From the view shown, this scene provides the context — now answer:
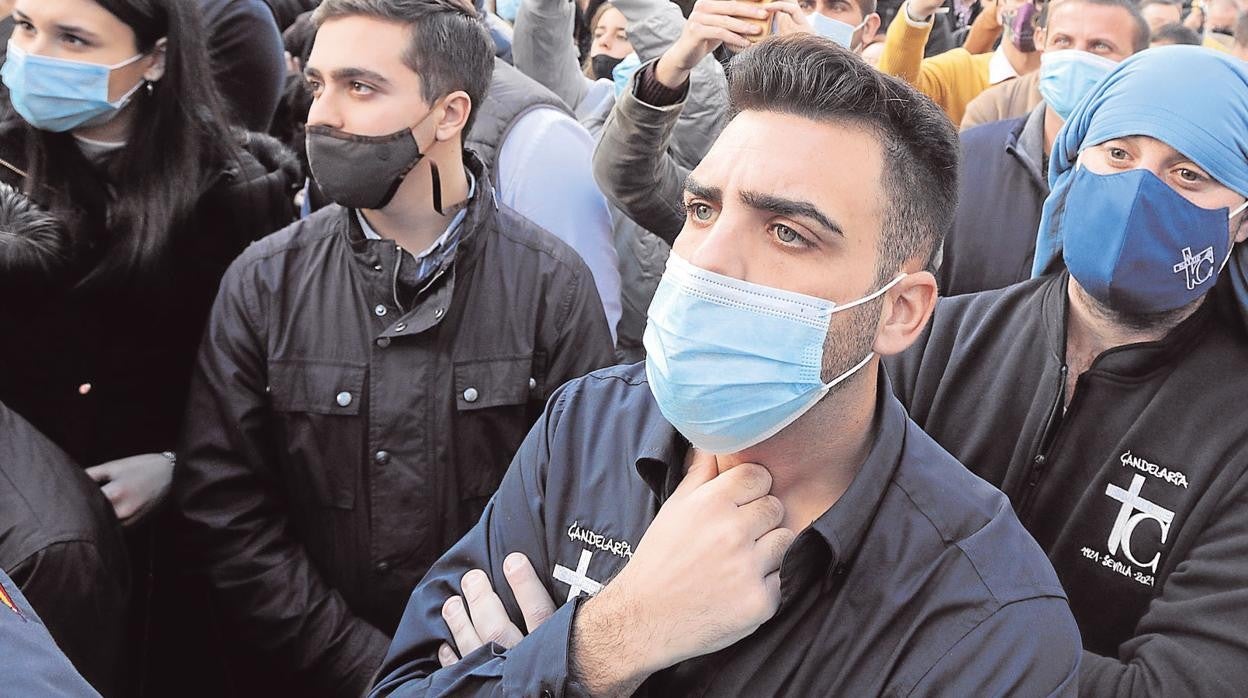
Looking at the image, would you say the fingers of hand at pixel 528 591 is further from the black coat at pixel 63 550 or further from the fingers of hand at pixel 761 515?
the black coat at pixel 63 550

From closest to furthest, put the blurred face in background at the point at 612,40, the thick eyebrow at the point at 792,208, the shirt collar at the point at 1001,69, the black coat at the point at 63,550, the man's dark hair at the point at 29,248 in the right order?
the thick eyebrow at the point at 792,208
the black coat at the point at 63,550
the man's dark hair at the point at 29,248
the shirt collar at the point at 1001,69
the blurred face in background at the point at 612,40

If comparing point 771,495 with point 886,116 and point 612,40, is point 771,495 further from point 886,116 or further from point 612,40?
point 612,40

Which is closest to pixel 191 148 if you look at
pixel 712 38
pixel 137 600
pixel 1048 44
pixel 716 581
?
pixel 137 600

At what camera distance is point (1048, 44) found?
4230 millimetres

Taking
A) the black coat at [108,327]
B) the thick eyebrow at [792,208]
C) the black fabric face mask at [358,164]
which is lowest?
the black coat at [108,327]

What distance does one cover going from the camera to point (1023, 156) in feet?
11.9

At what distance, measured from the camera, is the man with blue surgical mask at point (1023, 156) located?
3.40 m

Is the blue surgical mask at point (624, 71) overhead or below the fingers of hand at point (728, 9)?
below

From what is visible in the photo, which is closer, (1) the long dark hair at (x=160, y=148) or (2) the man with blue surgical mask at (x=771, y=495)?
(2) the man with blue surgical mask at (x=771, y=495)

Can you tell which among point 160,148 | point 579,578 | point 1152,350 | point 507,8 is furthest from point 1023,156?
point 507,8

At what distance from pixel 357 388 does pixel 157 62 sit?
138 cm

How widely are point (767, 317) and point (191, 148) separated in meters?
2.30

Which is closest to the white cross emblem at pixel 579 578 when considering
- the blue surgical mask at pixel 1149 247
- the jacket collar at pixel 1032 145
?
the blue surgical mask at pixel 1149 247

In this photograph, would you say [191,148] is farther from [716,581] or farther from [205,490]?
[716,581]
